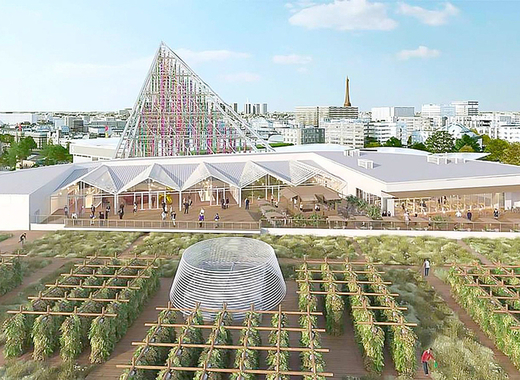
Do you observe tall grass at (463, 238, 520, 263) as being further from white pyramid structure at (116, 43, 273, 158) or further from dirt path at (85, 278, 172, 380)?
white pyramid structure at (116, 43, 273, 158)

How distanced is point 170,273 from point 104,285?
14.8 feet

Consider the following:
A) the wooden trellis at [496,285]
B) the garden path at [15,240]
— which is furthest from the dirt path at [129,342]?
the wooden trellis at [496,285]

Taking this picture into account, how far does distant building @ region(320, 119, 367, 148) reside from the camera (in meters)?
129

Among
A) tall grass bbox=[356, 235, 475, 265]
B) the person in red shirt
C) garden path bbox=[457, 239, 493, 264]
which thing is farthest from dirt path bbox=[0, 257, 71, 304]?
garden path bbox=[457, 239, 493, 264]

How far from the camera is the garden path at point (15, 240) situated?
23.6 m

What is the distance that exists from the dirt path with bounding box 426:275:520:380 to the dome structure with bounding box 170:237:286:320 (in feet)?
20.1

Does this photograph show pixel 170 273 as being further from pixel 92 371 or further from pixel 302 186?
pixel 302 186

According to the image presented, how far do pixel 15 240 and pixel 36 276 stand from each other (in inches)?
267

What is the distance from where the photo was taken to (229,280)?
49.1 ft

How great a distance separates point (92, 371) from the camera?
40.8 feet

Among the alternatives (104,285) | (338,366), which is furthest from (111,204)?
(338,366)

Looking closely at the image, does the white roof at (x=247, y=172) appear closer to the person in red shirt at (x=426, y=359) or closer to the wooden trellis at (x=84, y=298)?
the wooden trellis at (x=84, y=298)

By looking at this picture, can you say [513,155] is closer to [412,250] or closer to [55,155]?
[412,250]

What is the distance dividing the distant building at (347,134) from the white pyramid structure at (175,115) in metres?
85.1
